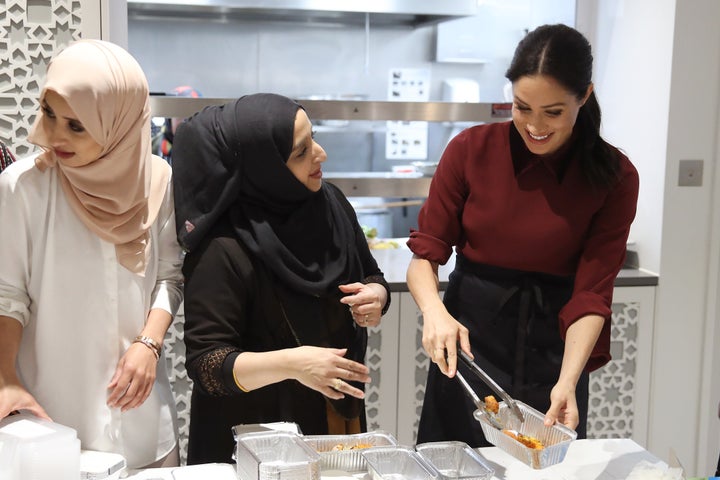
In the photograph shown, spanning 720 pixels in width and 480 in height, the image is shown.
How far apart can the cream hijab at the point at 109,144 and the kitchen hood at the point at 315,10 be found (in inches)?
110

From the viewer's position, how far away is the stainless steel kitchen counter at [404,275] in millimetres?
2889

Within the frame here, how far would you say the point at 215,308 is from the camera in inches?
64.7

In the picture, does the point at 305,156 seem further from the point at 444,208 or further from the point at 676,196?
the point at 676,196

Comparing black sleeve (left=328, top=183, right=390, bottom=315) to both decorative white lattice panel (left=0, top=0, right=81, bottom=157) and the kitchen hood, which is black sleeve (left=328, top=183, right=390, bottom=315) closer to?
decorative white lattice panel (left=0, top=0, right=81, bottom=157)

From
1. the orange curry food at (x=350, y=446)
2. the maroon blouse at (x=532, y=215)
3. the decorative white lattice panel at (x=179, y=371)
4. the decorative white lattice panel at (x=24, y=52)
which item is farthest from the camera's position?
the decorative white lattice panel at (x=179, y=371)

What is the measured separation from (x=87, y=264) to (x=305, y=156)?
0.48 meters

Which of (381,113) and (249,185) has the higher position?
(381,113)

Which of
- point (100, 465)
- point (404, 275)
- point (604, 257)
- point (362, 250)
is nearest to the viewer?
point (100, 465)

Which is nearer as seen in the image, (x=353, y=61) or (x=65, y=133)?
(x=65, y=133)

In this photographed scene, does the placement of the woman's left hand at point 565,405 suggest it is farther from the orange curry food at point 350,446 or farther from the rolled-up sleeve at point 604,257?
the orange curry food at point 350,446

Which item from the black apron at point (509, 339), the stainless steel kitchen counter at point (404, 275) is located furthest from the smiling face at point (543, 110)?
the stainless steel kitchen counter at point (404, 275)

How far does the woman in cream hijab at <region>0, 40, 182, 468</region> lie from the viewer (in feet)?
4.96

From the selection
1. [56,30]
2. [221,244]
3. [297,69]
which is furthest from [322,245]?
[297,69]

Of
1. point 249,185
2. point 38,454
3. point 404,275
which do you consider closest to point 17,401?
point 38,454
